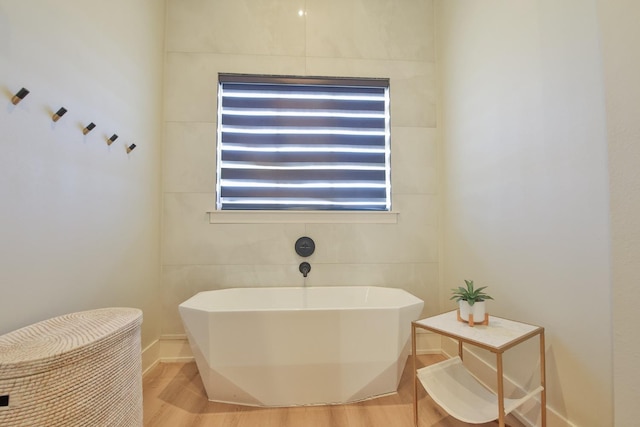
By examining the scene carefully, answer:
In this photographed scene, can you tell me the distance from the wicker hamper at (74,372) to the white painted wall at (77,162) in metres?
0.25

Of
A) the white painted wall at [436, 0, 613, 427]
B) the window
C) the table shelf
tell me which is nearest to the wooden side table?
the table shelf

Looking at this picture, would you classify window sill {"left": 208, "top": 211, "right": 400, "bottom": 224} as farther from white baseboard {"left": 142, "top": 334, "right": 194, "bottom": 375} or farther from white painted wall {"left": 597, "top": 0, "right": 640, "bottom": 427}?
white painted wall {"left": 597, "top": 0, "right": 640, "bottom": 427}

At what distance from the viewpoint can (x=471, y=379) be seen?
1341mm

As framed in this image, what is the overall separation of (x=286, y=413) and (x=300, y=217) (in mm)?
1261

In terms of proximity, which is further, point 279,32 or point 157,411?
point 279,32

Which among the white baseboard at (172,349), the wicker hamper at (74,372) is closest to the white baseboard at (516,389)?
the wicker hamper at (74,372)

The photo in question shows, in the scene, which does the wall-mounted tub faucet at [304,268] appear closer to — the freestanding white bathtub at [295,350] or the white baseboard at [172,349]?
the freestanding white bathtub at [295,350]

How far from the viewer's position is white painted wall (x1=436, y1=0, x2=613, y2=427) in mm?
1011

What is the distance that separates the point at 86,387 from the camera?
802 mm

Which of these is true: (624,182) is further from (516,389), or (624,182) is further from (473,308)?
(516,389)

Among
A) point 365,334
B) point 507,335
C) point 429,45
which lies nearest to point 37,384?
point 365,334

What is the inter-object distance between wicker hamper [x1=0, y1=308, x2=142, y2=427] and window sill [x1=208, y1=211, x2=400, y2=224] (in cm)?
105

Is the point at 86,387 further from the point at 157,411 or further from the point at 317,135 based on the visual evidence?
the point at 317,135

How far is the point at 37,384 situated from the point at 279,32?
2458 millimetres
